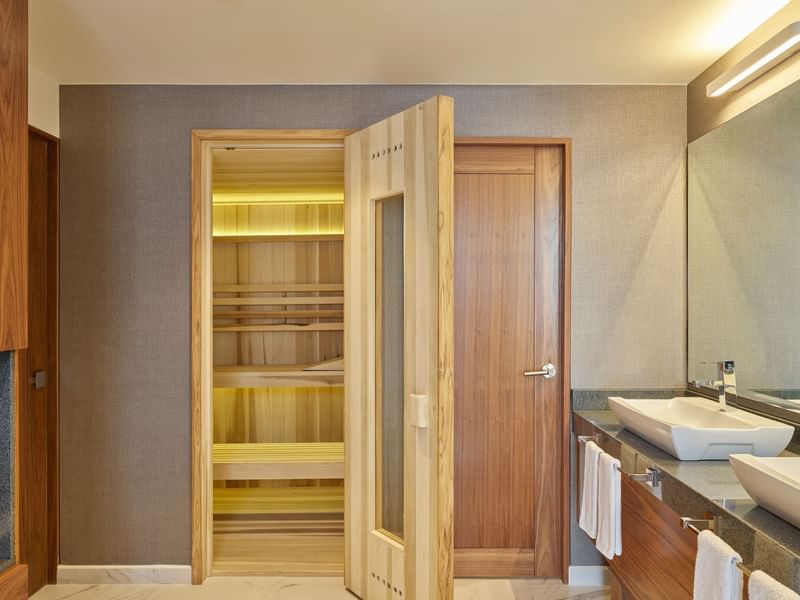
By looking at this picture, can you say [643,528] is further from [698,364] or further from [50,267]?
[50,267]

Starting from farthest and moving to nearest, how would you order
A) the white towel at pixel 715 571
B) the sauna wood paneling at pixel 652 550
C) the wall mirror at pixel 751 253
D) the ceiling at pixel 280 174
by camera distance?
1. the ceiling at pixel 280 174
2. the wall mirror at pixel 751 253
3. the sauna wood paneling at pixel 652 550
4. the white towel at pixel 715 571

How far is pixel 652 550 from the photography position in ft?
7.07

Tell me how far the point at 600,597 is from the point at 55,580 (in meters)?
2.62

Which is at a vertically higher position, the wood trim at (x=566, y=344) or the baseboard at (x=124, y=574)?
the wood trim at (x=566, y=344)

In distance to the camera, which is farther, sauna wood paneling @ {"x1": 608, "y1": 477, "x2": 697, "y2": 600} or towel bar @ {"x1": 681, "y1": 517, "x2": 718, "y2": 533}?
sauna wood paneling @ {"x1": 608, "y1": 477, "x2": 697, "y2": 600}

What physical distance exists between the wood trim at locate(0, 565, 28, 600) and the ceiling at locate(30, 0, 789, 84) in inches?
74.9

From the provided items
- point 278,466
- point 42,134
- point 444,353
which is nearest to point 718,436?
point 444,353

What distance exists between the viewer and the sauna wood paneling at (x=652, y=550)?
1.90 metres

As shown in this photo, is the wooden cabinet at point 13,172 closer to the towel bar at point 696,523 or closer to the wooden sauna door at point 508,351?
the wooden sauna door at point 508,351

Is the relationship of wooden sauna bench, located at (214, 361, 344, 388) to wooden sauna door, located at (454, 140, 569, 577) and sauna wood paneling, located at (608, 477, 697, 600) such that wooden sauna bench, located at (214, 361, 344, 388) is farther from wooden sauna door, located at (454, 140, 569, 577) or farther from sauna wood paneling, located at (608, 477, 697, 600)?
sauna wood paneling, located at (608, 477, 697, 600)

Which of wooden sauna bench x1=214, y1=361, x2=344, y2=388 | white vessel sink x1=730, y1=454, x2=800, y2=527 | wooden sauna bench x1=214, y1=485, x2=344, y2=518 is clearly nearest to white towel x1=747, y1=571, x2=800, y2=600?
white vessel sink x1=730, y1=454, x2=800, y2=527

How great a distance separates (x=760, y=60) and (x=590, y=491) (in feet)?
5.68

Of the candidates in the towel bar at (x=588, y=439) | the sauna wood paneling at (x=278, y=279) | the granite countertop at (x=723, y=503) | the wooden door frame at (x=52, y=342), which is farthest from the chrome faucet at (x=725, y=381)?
the wooden door frame at (x=52, y=342)

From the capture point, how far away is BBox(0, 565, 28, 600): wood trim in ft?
6.27
